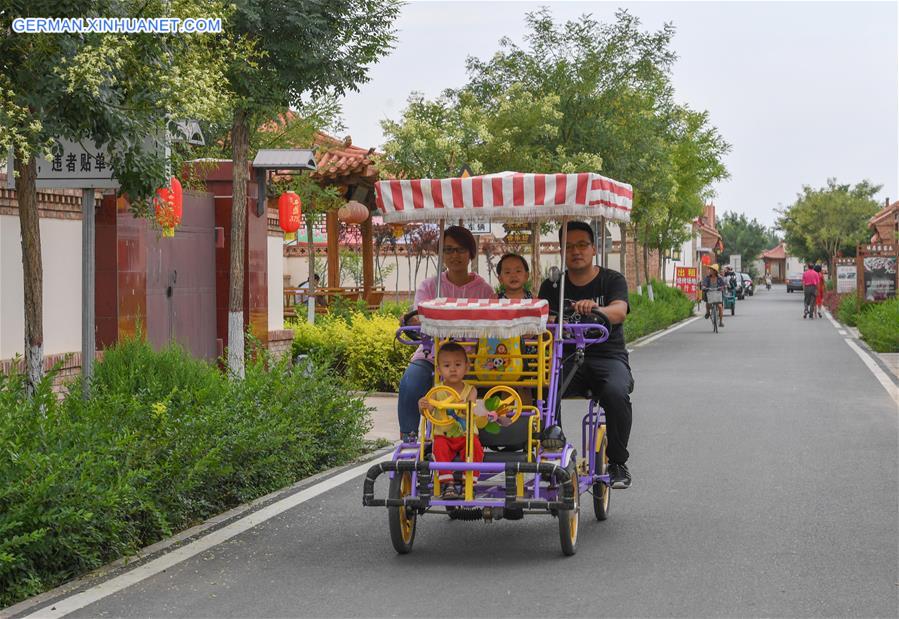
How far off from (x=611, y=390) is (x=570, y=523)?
1.10m

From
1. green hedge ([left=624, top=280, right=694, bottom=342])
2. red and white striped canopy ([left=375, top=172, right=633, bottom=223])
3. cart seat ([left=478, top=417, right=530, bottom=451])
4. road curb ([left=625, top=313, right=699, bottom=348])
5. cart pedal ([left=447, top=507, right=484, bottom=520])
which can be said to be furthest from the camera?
green hedge ([left=624, top=280, right=694, bottom=342])

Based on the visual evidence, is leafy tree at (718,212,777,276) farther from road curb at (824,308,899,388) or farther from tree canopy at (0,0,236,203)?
tree canopy at (0,0,236,203)

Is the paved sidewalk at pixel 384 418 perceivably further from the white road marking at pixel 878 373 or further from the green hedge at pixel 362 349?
the white road marking at pixel 878 373

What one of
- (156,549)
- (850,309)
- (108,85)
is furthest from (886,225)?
(156,549)

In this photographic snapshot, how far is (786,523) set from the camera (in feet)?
27.1

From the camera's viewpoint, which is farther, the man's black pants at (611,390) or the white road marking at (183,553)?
the man's black pants at (611,390)

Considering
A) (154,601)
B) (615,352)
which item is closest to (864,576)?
(615,352)

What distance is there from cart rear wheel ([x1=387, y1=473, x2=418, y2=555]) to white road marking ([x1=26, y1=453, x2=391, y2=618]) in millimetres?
1066

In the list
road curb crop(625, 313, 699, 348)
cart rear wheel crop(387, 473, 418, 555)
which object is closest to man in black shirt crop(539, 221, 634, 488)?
cart rear wheel crop(387, 473, 418, 555)

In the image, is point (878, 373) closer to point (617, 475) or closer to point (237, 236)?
point (237, 236)

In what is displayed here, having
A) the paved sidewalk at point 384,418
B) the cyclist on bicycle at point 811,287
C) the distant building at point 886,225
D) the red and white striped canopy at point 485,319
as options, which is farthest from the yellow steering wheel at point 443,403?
the distant building at point 886,225

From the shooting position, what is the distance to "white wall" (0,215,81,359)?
11.5 meters

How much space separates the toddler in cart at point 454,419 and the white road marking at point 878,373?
9.45m

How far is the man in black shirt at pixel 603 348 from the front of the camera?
807 centimetres
